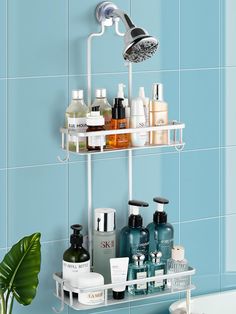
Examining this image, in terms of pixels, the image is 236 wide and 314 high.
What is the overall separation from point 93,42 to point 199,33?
1.18ft

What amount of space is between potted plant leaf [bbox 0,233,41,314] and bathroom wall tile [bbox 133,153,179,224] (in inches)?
17.1

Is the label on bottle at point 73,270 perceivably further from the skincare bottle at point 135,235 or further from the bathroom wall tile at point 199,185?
the bathroom wall tile at point 199,185

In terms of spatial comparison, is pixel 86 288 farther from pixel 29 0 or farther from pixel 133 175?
pixel 29 0

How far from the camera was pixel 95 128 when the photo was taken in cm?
219

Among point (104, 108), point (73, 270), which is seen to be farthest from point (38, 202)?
point (104, 108)

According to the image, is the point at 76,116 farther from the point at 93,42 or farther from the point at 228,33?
the point at 228,33

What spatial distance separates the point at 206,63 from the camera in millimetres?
2500

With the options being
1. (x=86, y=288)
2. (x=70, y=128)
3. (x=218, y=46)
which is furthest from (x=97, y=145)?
(x=218, y=46)

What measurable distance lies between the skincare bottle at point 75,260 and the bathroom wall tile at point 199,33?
0.59 meters

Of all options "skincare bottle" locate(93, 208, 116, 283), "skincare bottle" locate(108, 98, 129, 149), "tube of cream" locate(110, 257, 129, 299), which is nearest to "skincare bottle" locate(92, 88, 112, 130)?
"skincare bottle" locate(108, 98, 129, 149)

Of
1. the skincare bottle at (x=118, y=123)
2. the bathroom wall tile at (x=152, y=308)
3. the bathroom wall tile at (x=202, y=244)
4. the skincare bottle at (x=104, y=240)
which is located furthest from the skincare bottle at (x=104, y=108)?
the bathroom wall tile at (x=152, y=308)

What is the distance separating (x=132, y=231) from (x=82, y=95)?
40cm

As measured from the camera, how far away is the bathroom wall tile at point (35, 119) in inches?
A: 86.7

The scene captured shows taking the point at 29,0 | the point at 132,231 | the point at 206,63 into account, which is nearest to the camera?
the point at 29,0
